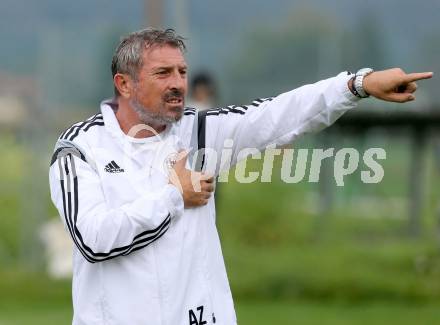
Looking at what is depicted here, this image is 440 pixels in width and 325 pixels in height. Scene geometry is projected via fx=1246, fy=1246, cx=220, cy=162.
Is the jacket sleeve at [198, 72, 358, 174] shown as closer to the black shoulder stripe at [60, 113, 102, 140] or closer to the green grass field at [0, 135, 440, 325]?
the black shoulder stripe at [60, 113, 102, 140]

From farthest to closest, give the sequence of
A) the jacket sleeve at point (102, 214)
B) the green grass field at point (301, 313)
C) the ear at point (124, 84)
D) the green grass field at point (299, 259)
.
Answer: the green grass field at point (299, 259) → the green grass field at point (301, 313) → the ear at point (124, 84) → the jacket sleeve at point (102, 214)

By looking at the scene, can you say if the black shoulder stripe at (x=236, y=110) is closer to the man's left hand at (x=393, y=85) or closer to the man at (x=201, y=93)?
the man's left hand at (x=393, y=85)

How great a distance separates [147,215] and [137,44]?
0.82m

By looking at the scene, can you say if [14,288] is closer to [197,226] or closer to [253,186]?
[253,186]

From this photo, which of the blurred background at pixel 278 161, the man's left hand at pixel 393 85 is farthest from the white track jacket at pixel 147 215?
the blurred background at pixel 278 161

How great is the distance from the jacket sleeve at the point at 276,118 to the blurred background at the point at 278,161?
21.4ft

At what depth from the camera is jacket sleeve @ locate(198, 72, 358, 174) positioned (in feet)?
18.2

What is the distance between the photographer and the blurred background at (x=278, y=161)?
14.2 meters

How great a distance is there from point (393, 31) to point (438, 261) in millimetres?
8523

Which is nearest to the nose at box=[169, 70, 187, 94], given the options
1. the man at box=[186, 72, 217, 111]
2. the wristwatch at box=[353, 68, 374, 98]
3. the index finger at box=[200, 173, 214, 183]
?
the index finger at box=[200, 173, 214, 183]

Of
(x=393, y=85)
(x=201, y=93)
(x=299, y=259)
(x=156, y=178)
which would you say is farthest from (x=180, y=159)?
(x=299, y=259)

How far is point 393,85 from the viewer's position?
533cm

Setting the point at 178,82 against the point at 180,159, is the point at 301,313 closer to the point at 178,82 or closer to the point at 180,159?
the point at 180,159

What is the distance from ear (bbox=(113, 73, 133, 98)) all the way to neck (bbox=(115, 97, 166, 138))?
0.04m
